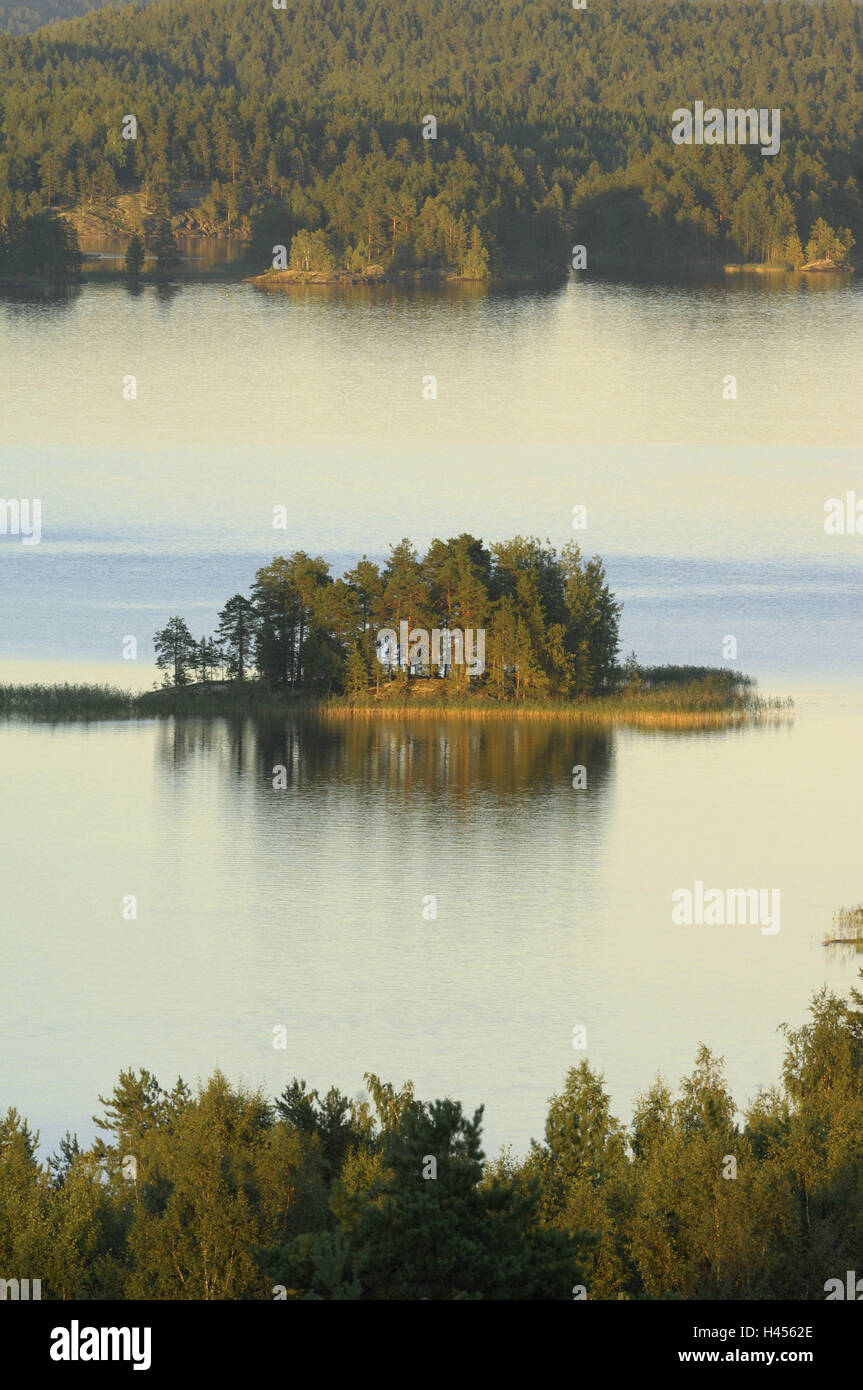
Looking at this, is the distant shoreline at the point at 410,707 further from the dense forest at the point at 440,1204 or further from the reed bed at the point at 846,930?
the dense forest at the point at 440,1204

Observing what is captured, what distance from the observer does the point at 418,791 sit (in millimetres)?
58375

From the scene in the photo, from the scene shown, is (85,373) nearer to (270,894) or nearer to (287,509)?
(287,509)

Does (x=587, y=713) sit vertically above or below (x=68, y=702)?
below

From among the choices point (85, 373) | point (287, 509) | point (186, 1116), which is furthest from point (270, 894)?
point (85, 373)

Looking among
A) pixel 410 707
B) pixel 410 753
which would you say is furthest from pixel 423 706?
pixel 410 753

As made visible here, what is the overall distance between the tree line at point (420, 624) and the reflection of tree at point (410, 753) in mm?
1719

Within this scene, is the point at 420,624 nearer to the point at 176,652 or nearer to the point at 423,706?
the point at 423,706

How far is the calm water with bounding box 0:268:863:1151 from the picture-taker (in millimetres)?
41719

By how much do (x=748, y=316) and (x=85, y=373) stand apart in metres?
49.6

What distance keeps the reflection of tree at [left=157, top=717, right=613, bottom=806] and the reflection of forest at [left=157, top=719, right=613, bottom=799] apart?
27mm

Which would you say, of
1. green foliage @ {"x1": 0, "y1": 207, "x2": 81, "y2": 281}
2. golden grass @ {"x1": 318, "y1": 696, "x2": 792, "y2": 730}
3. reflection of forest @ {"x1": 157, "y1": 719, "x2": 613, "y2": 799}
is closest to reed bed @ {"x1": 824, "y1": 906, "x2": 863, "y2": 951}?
reflection of forest @ {"x1": 157, "y1": 719, "x2": 613, "y2": 799}

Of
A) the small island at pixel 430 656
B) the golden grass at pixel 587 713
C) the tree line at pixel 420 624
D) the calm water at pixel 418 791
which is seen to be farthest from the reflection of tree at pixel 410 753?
the tree line at pixel 420 624

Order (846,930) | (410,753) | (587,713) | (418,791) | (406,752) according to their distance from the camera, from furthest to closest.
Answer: (587,713)
(406,752)
(410,753)
(418,791)
(846,930)

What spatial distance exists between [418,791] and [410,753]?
3650 millimetres
